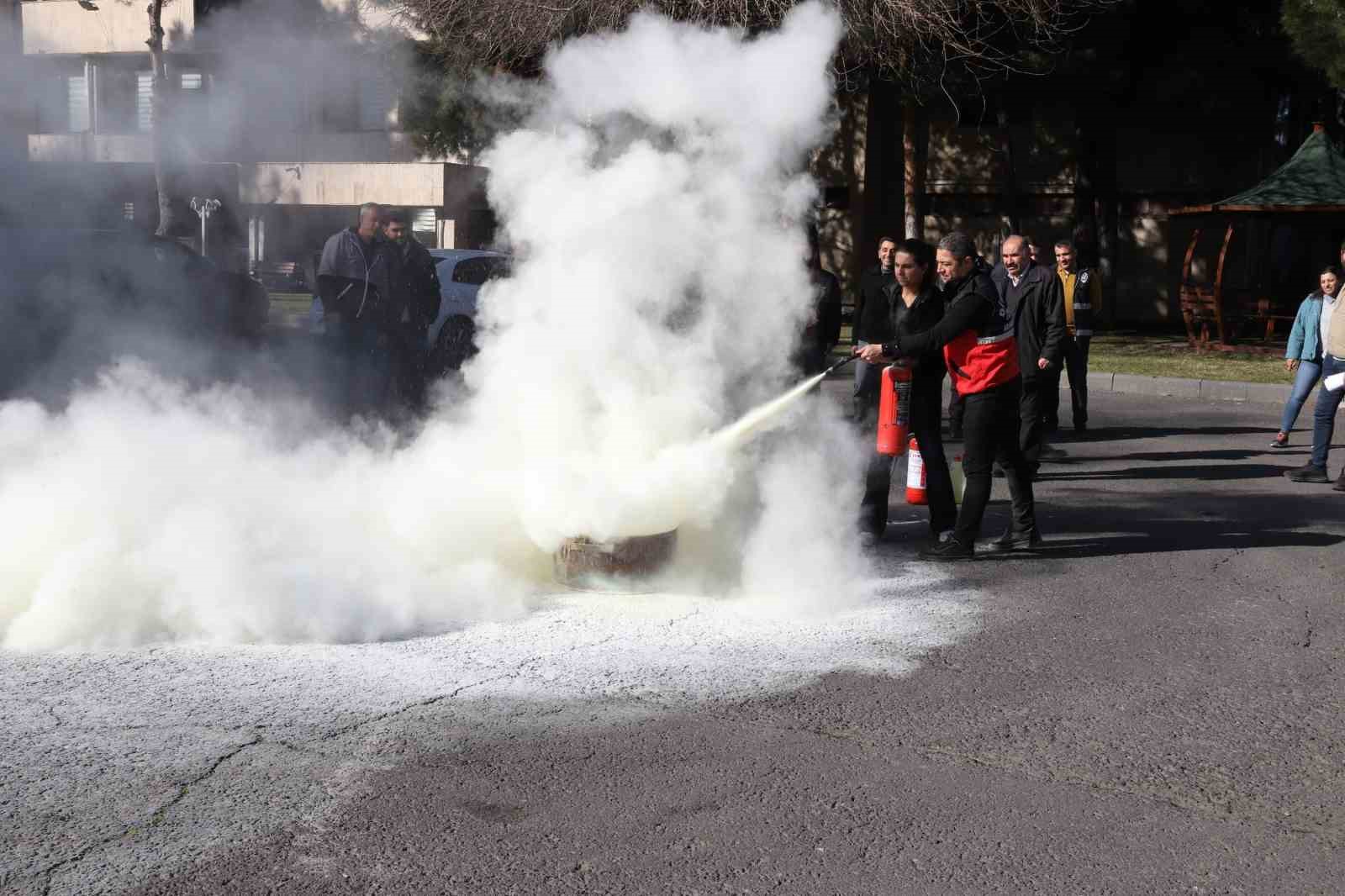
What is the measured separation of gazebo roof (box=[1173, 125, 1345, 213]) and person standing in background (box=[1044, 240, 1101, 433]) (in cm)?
924

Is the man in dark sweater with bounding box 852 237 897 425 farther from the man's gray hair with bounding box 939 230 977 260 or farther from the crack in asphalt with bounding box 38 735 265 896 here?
the crack in asphalt with bounding box 38 735 265 896

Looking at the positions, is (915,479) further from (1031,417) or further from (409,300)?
(409,300)

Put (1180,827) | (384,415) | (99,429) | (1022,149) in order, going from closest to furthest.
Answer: (1180,827), (99,429), (384,415), (1022,149)

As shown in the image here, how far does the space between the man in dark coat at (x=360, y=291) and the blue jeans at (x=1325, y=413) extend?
6.60 metres

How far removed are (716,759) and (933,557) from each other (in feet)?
10.2

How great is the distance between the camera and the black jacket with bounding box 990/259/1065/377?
905 cm

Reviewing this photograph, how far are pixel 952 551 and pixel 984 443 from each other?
58cm

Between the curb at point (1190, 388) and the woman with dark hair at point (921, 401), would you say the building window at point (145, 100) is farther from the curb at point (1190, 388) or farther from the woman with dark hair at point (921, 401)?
the curb at point (1190, 388)

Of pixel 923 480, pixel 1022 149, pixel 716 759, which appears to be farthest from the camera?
pixel 1022 149

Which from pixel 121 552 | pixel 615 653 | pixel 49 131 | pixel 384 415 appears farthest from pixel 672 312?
pixel 384 415

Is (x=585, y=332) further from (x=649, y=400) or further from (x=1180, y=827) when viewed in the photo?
(x=1180, y=827)

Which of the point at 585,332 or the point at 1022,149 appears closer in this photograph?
the point at 585,332

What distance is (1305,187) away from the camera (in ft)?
63.8

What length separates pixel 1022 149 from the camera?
2708 centimetres
